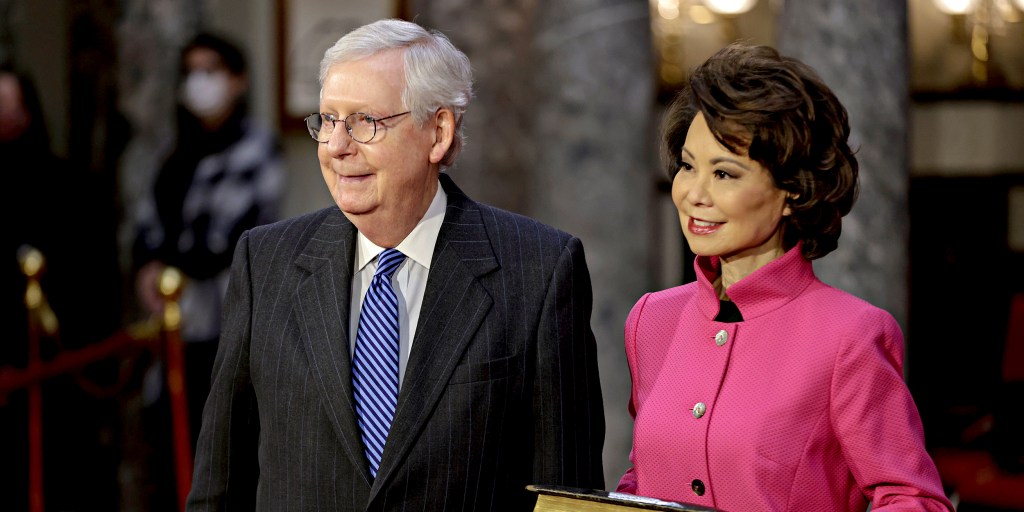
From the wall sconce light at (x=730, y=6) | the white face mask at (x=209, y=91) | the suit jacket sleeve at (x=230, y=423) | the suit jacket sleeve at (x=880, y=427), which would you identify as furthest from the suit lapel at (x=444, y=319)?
the wall sconce light at (x=730, y=6)

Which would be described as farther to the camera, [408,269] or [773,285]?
[408,269]

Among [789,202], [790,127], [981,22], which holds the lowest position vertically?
[789,202]

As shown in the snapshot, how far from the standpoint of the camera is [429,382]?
2195mm

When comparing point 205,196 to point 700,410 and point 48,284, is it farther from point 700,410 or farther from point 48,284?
point 700,410

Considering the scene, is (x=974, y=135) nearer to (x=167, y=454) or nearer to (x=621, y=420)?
(x=621, y=420)

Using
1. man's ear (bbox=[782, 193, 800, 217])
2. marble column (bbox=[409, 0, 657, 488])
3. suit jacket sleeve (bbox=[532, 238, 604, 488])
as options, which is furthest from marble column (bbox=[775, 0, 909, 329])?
man's ear (bbox=[782, 193, 800, 217])

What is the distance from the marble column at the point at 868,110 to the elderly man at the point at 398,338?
7.54ft

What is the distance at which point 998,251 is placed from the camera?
8.05m

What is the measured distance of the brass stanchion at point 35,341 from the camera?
497 cm

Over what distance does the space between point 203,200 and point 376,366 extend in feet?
12.3

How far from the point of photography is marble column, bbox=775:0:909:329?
4.37 metres

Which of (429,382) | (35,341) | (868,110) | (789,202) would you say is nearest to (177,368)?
(35,341)

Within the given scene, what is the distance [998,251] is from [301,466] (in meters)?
6.73

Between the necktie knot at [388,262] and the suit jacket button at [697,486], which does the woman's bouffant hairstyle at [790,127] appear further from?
the necktie knot at [388,262]
